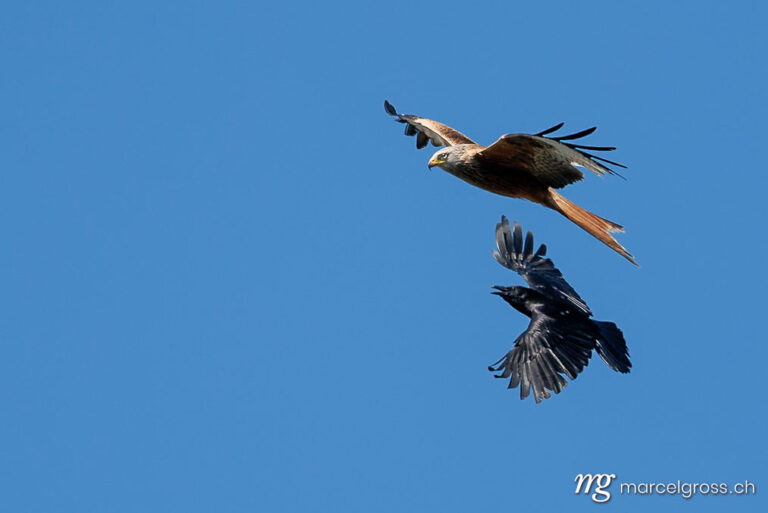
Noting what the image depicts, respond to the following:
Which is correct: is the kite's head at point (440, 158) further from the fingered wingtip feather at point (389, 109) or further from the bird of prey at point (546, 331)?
the fingered wingtip feather at point (389, 109)

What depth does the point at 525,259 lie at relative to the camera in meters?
11.9

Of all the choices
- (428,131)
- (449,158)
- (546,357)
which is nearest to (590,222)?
(449,158)

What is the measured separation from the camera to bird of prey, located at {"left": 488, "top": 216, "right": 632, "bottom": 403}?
34.1 feet

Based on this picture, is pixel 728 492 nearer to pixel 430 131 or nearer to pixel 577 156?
pixel 577 156

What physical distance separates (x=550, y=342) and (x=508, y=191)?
6.28 ft

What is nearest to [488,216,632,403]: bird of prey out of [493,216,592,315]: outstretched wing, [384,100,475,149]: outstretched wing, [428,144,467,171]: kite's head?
[493,216,592,315]: outstretched wing

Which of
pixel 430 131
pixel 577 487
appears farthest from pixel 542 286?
pixel 430 131

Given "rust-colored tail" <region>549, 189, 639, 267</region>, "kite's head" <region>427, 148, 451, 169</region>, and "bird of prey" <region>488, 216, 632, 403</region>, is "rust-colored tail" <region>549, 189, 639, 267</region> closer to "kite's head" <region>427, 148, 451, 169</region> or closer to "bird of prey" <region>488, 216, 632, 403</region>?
"bird of prey" <region>488, 216, 632, 403</region>

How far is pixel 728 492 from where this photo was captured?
11.8 metres

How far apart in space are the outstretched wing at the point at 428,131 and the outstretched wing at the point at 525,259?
1627 mm

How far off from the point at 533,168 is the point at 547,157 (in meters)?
0.34

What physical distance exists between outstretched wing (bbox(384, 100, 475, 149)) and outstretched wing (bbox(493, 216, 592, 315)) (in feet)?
5.34

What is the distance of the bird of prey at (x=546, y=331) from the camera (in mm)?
10383

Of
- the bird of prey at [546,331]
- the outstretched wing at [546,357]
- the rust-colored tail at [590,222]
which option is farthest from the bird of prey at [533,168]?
the outstretched wing at [546,357]
